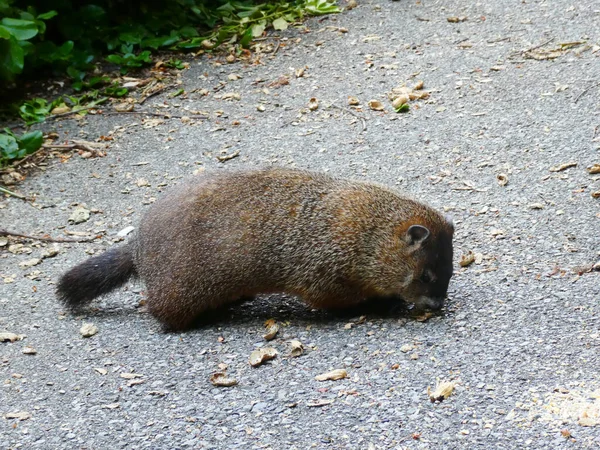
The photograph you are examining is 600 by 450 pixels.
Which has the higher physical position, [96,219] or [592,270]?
[592,270]

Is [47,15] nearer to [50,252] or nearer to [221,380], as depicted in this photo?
[50,252]

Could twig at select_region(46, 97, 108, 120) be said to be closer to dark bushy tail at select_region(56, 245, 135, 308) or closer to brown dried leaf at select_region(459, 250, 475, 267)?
dark bushy tail at select_region(56, 245, 135, 308)

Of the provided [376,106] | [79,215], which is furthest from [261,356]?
[376,106]

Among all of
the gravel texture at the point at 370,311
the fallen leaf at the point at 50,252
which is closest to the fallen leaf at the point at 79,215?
the gravel texture at the point at 370,311

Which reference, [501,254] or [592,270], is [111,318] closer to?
[501,254]

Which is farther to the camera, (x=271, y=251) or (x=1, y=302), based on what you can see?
(x=1, y=302)

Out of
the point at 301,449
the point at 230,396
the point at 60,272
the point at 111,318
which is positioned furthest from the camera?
the point at 60,272

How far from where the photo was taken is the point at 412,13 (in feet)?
35.4

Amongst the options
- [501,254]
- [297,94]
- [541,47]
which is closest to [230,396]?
[501,254]

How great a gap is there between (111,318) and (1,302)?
38.8 inches

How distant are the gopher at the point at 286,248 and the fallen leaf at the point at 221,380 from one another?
82cm

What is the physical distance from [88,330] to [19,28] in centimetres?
480

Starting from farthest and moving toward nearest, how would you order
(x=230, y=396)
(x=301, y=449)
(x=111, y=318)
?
(x=111, y=318) → (x=230, y=396) → (x=301, y=449)

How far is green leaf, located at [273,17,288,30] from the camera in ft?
35.9
